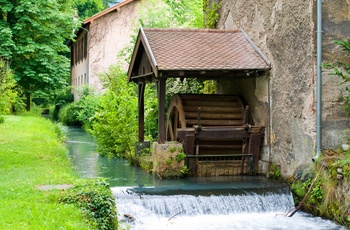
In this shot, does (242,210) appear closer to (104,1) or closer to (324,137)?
(324,137)

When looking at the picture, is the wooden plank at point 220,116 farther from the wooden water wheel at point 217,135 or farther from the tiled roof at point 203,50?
the tiled roof at point 203,50

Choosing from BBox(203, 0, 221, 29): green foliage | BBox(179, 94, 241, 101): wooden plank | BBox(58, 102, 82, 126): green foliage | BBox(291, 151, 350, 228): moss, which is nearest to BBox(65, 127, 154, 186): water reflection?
BBox(179, 94, 241, 101): wooden plank

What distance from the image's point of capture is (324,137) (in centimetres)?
1020

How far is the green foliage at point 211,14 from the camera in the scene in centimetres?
1523

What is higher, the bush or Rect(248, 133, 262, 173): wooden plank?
the bush

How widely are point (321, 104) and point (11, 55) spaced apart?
60.8 ft

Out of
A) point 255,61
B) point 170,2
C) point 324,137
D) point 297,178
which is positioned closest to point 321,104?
point 324,137

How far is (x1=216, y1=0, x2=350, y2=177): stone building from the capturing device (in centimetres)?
1020

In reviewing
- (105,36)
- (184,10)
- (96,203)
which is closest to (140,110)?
(96,203)

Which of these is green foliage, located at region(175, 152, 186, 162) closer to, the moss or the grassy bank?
the grassy bank

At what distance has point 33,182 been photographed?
9.35 metres

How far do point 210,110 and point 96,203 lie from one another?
245 inches

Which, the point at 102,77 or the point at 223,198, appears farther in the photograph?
the point at 102,77

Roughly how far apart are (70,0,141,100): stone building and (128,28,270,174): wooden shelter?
1711 centimetres
